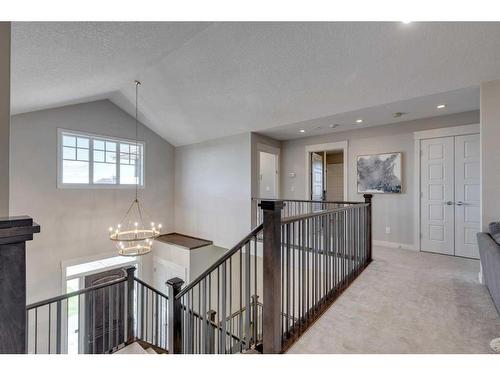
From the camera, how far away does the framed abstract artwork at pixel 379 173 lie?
4637 mm

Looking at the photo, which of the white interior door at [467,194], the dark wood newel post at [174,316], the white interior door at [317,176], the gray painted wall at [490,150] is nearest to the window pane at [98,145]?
the dark wood newel post at [174,316]

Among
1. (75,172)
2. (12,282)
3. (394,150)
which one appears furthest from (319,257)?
(75,172)

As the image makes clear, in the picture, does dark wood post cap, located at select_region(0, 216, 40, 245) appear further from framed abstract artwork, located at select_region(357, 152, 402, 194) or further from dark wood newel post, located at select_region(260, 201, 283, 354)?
framed abstract artwork, located at select_region(357, 152, 402, 194)

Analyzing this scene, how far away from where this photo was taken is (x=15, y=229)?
77cm

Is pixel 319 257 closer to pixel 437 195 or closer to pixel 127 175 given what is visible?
pixel 437 195

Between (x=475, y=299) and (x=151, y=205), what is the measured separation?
258 inches

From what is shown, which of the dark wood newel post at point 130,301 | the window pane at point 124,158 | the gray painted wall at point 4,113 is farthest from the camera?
the window pane at point 124,158

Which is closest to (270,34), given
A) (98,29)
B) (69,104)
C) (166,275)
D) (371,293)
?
(98,29)

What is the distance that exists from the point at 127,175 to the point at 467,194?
726cm

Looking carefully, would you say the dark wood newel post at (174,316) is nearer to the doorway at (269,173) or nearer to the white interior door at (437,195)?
the doorway at (269,173)

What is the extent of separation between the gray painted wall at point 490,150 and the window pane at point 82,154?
23.5 feet

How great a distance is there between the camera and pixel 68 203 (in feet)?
16.8

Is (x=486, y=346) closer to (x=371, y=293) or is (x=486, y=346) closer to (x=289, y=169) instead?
(x=371, y=293)

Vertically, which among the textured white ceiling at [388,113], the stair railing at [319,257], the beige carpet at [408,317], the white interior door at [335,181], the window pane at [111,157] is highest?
the textured white ceiling at [388,113]
